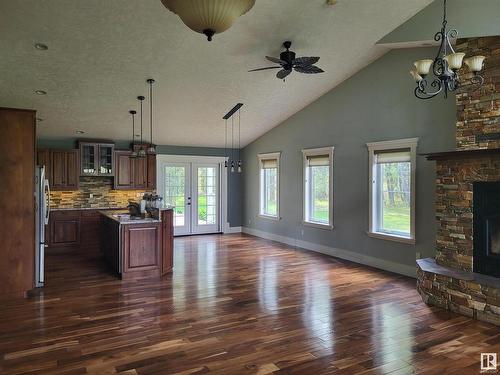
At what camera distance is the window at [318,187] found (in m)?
7.08

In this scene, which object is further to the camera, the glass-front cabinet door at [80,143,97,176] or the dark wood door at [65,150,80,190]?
the glass-front cabinet door at [80,143,97,176]

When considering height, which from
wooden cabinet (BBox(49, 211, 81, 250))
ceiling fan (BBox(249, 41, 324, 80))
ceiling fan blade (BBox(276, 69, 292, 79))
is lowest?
wooden cabinet (BBox(49, 211, 81, 250))

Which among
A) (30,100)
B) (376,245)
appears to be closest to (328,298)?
(376,245)

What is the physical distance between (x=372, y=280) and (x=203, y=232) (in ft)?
18.0

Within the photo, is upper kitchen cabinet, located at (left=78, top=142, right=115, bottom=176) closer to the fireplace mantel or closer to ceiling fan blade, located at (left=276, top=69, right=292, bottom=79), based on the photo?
ceiling fan blade, located at (left=276, top=69, right=292, bottom=79)

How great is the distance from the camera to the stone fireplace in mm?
3979

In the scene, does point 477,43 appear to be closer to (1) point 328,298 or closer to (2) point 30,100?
(1) point 328,298

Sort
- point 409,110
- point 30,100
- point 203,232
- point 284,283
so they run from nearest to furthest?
point 284,283 < point 409,110 < point 30,100 < point 203,232

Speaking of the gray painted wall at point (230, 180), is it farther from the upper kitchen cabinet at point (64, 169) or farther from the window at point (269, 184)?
the upper kitchen cabinet at point (64, 169)

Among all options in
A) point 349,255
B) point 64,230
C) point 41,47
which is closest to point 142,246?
point 41,47

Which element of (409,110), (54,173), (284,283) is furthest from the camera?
(54,173)

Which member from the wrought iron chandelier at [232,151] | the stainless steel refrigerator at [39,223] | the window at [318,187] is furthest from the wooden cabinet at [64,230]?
the window at [318,187]

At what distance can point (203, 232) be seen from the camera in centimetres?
986

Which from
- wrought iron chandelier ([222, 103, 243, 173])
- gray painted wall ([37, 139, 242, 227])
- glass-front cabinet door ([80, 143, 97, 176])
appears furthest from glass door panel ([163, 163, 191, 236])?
glass-front cabinet door ([80, 143, 97, 176])
